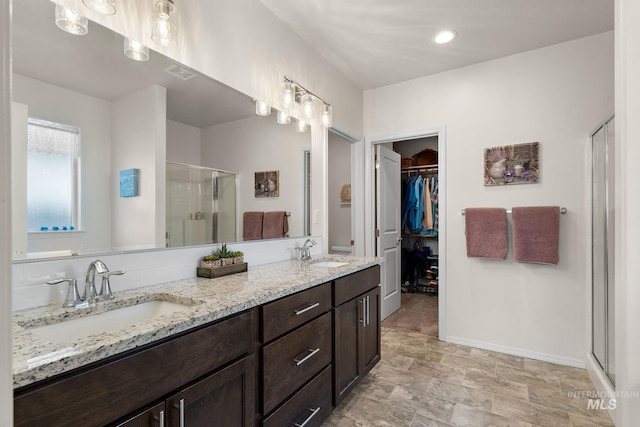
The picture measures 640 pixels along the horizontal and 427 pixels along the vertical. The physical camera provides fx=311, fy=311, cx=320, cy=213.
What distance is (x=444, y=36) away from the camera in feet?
7.98

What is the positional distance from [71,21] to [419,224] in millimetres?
A: 4147

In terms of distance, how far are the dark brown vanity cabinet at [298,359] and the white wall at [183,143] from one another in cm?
91

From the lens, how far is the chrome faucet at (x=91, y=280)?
1105 millimetres

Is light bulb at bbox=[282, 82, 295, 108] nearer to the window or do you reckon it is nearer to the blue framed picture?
the blue framed picture

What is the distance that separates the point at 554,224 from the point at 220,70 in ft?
8.85

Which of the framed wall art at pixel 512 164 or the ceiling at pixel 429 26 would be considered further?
the framed wall art at pixel 512 164

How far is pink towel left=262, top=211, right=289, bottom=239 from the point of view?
83.7 inches

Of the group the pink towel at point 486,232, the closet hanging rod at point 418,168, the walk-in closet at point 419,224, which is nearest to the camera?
the pink towel at point 486,232

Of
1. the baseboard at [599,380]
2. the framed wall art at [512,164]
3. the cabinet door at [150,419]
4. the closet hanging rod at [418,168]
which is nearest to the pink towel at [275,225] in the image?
the cabinet door at [150,419]

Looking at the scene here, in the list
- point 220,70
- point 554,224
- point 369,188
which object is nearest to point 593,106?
point 554,224

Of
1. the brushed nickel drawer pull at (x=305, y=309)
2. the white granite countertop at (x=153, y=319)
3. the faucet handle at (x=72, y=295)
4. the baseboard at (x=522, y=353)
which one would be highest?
the faucet handle at (x=72, y=295)

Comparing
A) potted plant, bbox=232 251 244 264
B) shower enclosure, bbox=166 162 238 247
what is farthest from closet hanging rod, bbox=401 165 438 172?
potted plant, bbox=232 251 244 264

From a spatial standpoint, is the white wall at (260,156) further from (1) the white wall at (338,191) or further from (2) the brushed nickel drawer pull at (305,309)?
(1) the white wall at (338,191)

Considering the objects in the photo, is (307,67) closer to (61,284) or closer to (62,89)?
(62,89)
